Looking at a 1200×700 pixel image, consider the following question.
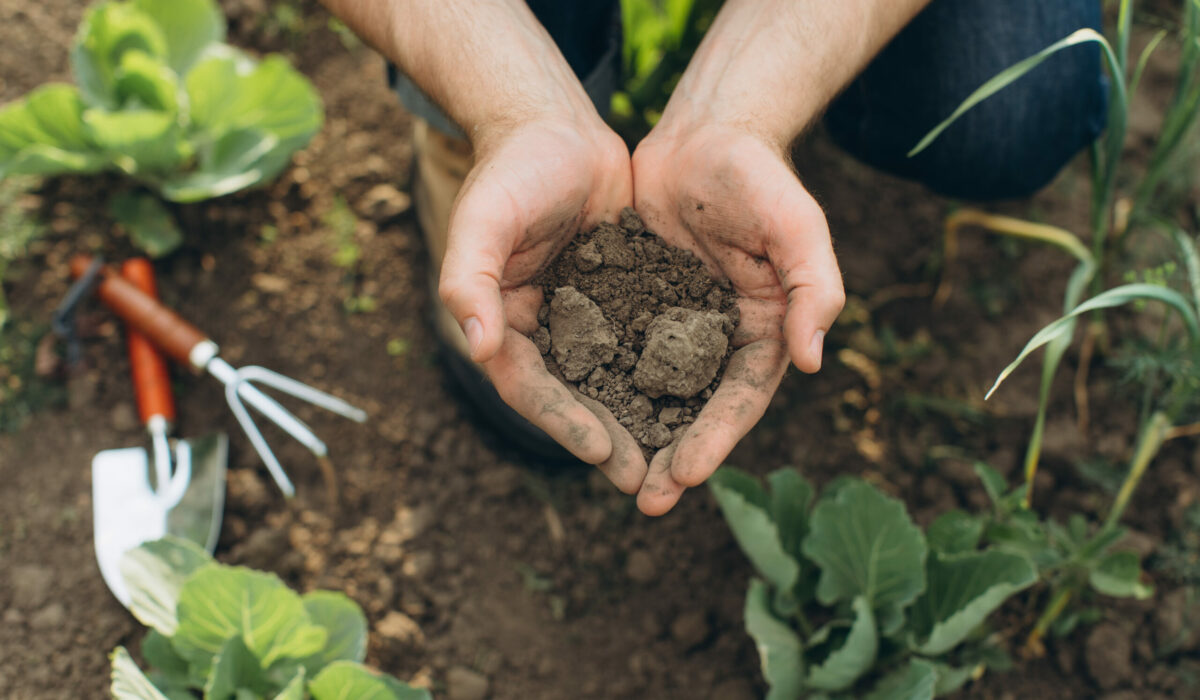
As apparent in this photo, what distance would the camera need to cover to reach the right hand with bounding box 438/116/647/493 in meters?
1.26

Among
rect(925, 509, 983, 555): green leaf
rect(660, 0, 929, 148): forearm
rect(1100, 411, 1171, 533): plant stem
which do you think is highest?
rect(660, 0, 929, 148): forearm

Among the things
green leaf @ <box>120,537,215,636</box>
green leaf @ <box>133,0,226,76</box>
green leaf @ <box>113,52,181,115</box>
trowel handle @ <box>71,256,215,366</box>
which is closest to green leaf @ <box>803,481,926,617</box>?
green leaf @ <box>120,537,215,636</box>

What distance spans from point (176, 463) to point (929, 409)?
5.86 feet

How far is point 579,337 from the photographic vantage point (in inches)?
57.6

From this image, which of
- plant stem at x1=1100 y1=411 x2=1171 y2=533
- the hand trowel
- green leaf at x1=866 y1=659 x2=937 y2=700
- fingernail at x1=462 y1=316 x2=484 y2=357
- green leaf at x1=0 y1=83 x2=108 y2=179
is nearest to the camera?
fingernail at x1=462 y1=316 x2=484 y2=357

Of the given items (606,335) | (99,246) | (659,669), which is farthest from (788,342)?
(99,246)

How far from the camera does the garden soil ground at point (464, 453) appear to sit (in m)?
1.82

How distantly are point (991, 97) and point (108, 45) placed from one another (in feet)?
6.91

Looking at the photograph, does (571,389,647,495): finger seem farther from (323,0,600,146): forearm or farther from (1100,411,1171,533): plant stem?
(1100,411,1171,533): plant stem

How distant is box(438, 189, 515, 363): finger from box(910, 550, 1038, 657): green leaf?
3.06ft

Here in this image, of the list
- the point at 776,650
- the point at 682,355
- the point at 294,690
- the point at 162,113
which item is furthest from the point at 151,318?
the point at 776,650

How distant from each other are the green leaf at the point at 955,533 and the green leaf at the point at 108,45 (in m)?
2.13

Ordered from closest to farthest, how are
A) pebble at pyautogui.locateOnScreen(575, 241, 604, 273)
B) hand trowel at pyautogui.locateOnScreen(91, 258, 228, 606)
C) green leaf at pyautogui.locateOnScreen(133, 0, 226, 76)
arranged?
pebble at pyautogui.locateOnScreen(575, 241, 604, 273), hand trowel at pyautogui.locateOnScreen(91, 258, 228, 606), green leaf at pyautogui.locateOnScreen(133, 0, 226, 76)

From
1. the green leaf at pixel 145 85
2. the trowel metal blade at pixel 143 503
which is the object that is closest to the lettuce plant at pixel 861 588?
the trowel metal blade at pixel 143 503
